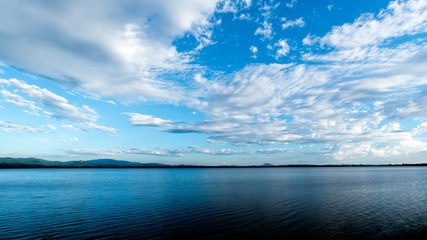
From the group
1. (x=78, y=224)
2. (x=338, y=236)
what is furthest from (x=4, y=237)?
(x=338, y=236)

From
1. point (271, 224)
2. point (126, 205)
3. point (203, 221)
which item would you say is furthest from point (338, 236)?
point (126, 205)

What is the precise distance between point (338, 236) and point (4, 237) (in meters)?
33.9

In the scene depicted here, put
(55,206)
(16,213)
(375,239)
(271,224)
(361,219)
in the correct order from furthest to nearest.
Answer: (55,206)
(16,213)
(361,219)
(271,224)
(375,239)

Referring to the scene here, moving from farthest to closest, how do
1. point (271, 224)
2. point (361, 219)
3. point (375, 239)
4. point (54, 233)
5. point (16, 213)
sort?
point (16, 213), point (361, 219), point (271, 224), point (54, 233), point (375, 239)

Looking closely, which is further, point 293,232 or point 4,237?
point 293,232

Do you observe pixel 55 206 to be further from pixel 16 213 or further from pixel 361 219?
pixel 361 219

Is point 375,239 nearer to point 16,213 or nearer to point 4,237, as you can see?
point 4,237

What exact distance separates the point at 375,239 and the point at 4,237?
36931mm

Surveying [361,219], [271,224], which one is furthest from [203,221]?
[361,219]

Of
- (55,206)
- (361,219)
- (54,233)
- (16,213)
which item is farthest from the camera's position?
(55,206)

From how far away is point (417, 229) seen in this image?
2394 centimetres

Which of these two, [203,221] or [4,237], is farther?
[203,221]

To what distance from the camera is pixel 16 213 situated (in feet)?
106

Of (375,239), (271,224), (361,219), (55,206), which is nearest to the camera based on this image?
(375,239)
